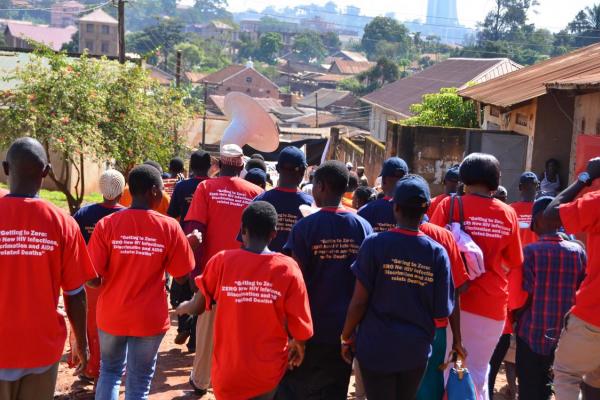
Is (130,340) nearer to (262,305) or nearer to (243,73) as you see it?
(262,305)

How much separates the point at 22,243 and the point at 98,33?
12688 cm

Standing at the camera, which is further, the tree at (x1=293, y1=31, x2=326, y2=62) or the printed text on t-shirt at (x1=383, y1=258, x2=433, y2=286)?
the tree at (x1=293, y1=31, x2=326, y2=62)

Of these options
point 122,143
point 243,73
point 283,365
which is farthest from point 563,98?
point 243,73

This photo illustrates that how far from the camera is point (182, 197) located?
762 centimetres

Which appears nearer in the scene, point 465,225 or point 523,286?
point 465,225

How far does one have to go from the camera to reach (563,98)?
13742 millimetres

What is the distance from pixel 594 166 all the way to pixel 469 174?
880 millimetres

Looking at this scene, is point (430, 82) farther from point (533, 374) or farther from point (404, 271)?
point (404, 271)

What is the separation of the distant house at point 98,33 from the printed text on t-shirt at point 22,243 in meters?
123

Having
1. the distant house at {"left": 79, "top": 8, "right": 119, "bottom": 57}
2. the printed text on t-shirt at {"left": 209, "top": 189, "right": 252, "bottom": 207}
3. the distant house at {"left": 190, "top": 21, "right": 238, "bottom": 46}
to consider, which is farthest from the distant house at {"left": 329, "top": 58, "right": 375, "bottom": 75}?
the printed text on t-shirt at {"left": 209, "top": 189, "right": 252, "bottom": 207}

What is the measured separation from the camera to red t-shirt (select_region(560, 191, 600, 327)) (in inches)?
190

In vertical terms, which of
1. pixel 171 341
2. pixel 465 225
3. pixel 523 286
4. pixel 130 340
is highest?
pixel 465 225

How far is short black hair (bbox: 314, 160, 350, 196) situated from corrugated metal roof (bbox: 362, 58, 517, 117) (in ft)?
118

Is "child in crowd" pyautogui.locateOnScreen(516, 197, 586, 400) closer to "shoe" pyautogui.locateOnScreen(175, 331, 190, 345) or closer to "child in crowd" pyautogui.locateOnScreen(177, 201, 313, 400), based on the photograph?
"child in crowd" pyautogui.locateOnScreen(177, 201, 313, 400)
